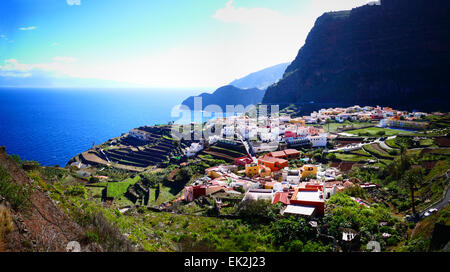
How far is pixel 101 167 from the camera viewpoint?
1256 inches

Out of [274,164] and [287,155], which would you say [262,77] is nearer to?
[287,155]

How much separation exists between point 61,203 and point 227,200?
8466 millimetres

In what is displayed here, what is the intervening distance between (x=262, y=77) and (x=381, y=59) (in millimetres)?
115814

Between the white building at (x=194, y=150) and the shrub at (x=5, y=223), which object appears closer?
the shrub at (x=5, y=223)

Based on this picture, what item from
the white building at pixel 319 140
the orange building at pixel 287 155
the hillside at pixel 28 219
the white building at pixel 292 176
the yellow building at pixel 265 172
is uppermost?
the hillside at pixel 28 219

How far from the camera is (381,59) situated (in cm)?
6056

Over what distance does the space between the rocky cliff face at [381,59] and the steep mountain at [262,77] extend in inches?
3608

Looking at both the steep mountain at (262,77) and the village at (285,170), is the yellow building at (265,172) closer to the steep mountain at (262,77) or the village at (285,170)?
the village at (285,170)

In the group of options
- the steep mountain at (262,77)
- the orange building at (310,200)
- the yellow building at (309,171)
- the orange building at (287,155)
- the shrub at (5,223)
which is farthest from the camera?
the steep mountain at (262,77)

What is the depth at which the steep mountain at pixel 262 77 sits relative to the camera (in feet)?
548

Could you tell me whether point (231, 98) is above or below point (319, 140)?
above

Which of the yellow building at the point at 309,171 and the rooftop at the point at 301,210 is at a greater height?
the rooftop at the point at 301,210

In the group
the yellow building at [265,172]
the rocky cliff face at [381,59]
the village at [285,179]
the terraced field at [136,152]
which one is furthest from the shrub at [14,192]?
the rocky cliff face at [381,59]

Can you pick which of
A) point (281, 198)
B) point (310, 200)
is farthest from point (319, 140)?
point (310, 200)
